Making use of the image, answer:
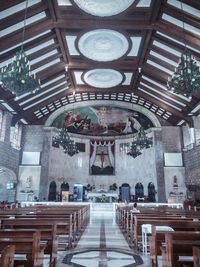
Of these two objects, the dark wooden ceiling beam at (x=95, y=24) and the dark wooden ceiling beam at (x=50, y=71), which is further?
the dark wooden ceiling beam at (x=50, y=71)

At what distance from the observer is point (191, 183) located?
1934cm

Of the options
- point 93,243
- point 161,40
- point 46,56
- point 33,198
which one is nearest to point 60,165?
point 33,198

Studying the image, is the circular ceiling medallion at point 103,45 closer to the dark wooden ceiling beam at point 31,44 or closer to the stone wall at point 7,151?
the dark wooden ceiling beam at point 31,44

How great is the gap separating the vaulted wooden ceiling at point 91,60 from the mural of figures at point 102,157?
6239 mm

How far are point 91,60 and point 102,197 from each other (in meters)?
11.5

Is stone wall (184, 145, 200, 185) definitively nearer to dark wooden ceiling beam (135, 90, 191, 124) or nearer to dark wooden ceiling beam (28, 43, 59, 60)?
dark wooden ceiling beam (135, 90, 191, 124)

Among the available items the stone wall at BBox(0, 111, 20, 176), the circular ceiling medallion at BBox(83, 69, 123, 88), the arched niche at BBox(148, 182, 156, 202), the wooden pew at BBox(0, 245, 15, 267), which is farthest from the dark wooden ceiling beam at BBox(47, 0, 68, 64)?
the arched niche at BBox(148, 182, 156, 202)

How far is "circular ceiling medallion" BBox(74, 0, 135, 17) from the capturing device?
31.4 feet

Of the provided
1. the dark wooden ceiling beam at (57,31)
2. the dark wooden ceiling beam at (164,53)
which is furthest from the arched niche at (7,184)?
the dark wooden ceiling beam at (164,53)

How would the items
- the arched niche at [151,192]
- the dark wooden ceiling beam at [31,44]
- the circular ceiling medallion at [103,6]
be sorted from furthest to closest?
the arched niche at [151,192], the dark wooden ceiling beam at [31,44], the circular ceiling medallion at [103,6]

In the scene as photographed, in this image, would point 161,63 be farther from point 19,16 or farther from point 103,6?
point 19,16

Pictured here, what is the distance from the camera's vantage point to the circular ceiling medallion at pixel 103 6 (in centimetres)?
959

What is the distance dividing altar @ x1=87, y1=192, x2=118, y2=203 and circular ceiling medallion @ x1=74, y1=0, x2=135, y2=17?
1456 cm

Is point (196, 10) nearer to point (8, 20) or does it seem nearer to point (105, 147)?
point (8, 20)
